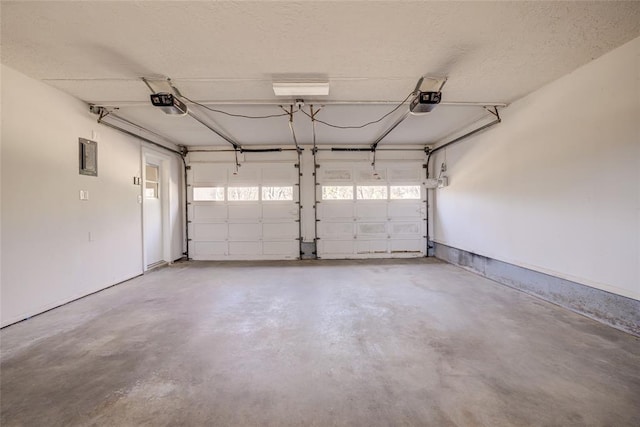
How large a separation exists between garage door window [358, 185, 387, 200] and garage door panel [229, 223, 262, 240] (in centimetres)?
250

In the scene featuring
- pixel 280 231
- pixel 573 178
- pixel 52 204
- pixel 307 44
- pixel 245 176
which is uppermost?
pixel 307 44

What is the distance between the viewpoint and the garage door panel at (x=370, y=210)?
5.76 metres

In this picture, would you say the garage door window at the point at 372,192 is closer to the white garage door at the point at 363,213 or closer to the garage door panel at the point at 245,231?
the white garage door at the point at 363,213

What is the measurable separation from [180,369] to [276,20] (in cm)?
273

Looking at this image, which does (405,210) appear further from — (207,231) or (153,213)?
(153,213)

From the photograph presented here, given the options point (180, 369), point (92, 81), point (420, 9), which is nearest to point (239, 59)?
point (420, 9)

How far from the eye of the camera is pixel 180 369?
180 centimetres

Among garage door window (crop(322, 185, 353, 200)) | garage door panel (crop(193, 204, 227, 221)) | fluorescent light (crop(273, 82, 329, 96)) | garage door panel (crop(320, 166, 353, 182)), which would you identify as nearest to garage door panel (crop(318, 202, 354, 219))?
garage door window (crop(322, 185, 353, 200))

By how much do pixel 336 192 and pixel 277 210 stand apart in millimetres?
1447

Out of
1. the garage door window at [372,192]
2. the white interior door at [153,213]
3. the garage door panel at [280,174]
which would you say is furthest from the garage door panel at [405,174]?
the white interior door at [153,213]

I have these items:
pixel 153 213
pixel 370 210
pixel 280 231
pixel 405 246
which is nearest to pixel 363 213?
pixel 370 210

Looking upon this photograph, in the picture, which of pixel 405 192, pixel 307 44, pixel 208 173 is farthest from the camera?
pixel 405 192

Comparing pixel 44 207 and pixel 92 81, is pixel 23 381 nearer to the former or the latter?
pixel 44 207

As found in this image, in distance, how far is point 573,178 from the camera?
8.94ft
